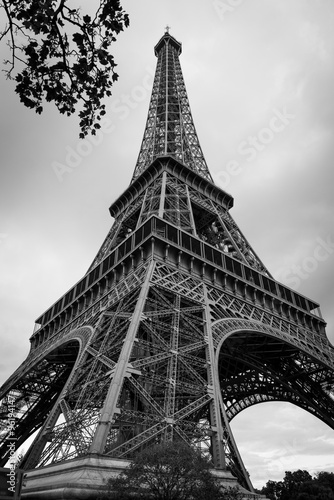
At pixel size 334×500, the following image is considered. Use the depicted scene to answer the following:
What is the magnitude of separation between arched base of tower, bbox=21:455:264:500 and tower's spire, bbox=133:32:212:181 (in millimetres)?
36371

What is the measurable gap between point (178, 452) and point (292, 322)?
75.5 ft

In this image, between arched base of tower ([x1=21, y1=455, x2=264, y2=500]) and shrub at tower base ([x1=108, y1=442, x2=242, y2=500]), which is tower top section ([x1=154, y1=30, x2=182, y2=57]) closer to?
arched base of tower ([x1=21, y1=455, x2=264, y2=500])

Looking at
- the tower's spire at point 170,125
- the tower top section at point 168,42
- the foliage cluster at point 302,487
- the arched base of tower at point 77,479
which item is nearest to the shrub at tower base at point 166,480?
the arched base of tower at point 77,479

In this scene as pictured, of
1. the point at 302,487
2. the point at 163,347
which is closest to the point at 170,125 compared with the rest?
the point at 163,347

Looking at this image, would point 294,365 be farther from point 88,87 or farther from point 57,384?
point 88,87

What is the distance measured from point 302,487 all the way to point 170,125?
56346 millimetres

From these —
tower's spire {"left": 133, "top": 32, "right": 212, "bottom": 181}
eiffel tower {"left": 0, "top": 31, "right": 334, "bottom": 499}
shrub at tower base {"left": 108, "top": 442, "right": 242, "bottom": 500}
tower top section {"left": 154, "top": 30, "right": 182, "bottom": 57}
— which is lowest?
shrub at tower base {"left": 108, "top": 442, "right": 242, "bottom": 500}

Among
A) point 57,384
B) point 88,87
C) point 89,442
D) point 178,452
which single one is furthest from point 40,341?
point 88,87

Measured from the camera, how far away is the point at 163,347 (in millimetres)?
17969

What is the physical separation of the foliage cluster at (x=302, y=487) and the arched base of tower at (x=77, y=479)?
39.9 metres

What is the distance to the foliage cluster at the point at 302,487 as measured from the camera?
163ft

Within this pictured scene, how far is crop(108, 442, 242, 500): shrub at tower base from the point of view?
34.0ft

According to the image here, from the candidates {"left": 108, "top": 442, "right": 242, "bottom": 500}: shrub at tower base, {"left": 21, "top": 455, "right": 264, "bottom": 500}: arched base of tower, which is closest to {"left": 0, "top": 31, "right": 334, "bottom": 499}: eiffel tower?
{"left": 21, "top": 455, "right": 264, "bottom": 500}: arched base of tower

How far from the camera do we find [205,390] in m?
16.7
